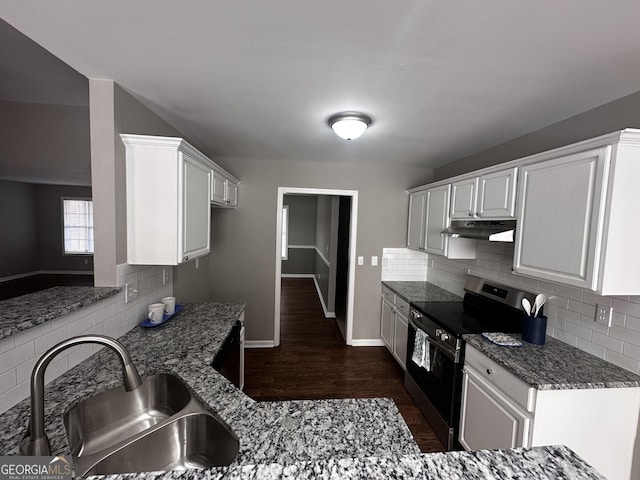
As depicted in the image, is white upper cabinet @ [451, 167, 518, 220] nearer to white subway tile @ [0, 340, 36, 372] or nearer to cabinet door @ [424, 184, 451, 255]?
cabinet door @ [424, 184, 451, 255]

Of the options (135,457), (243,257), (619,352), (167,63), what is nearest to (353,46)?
(167,63)

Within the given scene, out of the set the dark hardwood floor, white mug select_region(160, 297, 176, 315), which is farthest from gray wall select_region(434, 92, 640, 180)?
white mug select_region(160, 297, 176, 315)

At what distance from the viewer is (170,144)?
1672mm

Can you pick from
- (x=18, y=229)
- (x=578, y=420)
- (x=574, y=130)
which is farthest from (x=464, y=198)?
(x=18, y=229)

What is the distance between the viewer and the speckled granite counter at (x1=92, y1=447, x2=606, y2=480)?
0.43 metres

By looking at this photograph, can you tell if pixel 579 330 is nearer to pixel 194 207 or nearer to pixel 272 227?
pixel 194 207

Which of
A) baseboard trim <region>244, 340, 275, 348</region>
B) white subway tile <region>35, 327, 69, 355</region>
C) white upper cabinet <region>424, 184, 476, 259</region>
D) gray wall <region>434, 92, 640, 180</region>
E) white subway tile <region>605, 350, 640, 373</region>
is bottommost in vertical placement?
baseboard trim <region>244, 340, 275, 348</region>

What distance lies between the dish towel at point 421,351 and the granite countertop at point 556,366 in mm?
580

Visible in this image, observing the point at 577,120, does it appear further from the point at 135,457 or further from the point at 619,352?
the point at 135,457

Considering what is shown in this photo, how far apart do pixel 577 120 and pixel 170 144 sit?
8.79 feet

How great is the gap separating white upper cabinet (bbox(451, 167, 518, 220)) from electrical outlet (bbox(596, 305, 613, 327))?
2.36 feet

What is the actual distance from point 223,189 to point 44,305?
168cm

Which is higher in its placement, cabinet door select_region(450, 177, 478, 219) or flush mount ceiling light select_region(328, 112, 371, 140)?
flush mount ceiling light select_region(328, 112, 371, 140)

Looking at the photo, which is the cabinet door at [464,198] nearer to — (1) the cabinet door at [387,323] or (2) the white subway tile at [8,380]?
(1) the cabinet door at [387,323]
